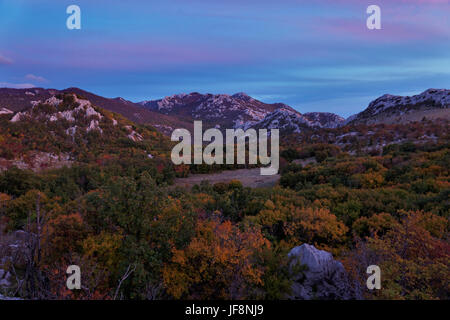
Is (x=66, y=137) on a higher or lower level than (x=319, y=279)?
higher

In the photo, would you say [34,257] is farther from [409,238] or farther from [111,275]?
[409,238]

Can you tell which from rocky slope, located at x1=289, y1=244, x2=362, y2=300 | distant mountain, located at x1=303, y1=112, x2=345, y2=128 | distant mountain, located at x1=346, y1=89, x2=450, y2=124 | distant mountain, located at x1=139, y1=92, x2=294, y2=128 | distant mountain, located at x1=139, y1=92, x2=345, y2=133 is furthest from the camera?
distant mountain, located at x1=139, y1=92, x2=294, y2=128

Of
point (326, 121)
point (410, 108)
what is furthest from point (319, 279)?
point (326, 121)

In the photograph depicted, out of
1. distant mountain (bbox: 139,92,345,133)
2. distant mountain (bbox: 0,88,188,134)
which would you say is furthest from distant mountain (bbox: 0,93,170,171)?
distant mountain (bbox: 139,92,345,133)

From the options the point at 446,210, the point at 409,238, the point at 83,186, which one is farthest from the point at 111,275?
the point at 83,186

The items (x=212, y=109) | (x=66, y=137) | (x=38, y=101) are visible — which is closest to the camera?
(x=66, y=137)

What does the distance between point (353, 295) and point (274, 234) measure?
4017 millimetres

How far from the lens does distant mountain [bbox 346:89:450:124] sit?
123ft

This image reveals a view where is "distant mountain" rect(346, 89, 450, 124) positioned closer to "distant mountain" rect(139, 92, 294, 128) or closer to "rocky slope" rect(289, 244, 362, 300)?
"rocky slope" rect(289, 244, 362, 300)

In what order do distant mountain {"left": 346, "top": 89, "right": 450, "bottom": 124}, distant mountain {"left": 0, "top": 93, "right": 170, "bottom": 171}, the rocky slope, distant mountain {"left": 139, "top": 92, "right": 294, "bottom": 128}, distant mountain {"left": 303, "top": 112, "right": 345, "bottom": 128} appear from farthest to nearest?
distant mountain {"left": 139, "top": 92, "right": 294, "bottom": 128}
distant mountain {"left": 303, "top": 112, "right": 345, "bottom": 128}
distant mountain {"left": 346, "top": 89, "right": 450, "bottom": 124}
distant mountain {"left": 0, "top": 93, "right": 170, "bottom": 171}
the rocky slope

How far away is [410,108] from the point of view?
4244 cm

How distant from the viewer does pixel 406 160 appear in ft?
54.9

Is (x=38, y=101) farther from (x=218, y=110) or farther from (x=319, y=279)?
(x=218, y=110)
